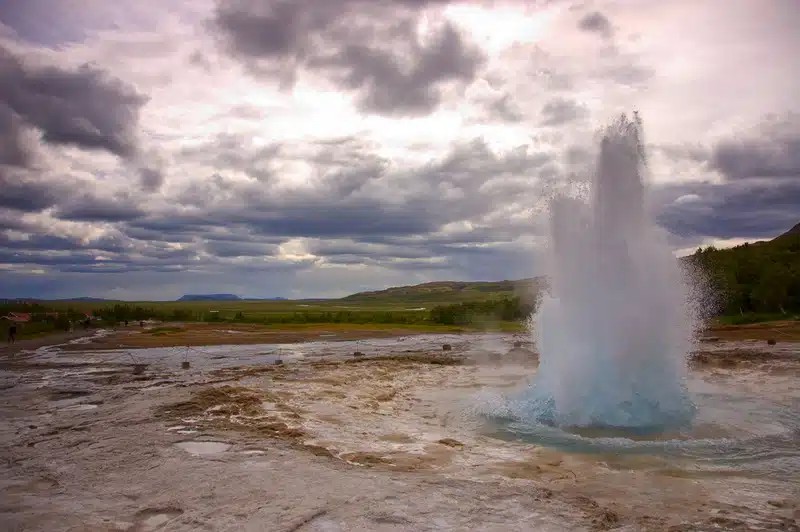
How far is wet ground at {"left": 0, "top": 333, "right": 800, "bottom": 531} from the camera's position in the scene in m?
6.34

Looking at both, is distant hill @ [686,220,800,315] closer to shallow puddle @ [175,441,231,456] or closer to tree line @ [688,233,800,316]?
tree line @ [688,233,800,316]

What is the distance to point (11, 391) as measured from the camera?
16.9 m

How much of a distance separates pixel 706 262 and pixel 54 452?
57.9 m

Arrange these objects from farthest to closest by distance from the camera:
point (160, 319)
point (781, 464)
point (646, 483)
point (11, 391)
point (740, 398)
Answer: point (160, 319) < point (11, 391) < point (740, 398) < point (781, 464) < point (646, 483)

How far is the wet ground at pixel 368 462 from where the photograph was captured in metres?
6.34

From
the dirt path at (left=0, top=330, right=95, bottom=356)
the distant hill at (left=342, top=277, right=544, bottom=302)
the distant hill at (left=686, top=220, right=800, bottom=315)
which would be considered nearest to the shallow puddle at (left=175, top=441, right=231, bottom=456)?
the dirt path at (left=0, top=330, right=95, bottom=356)

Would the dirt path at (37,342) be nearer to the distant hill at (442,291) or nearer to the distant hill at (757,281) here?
the distant hill at (757,281)

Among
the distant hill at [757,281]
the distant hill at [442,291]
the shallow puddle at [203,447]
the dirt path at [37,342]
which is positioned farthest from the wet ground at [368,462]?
the distant hill at [442,291]

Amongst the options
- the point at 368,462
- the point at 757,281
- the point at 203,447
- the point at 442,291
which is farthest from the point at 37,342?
the point at 442,291

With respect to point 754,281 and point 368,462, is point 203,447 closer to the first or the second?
point 368,462

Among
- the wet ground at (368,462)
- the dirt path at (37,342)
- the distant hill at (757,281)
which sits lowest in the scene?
the wet ground at (368,462)

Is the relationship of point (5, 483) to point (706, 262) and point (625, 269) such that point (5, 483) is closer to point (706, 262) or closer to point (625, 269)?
point (625, 269)

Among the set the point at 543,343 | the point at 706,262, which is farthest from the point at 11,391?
the point at 706,262

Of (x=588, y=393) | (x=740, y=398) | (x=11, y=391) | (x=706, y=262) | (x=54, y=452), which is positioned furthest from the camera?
(x=706, y=262)
